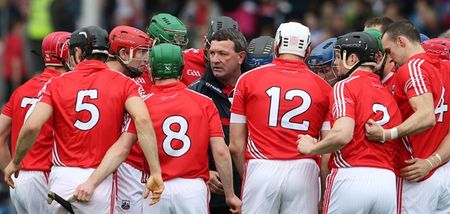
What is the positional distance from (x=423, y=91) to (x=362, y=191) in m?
1.16

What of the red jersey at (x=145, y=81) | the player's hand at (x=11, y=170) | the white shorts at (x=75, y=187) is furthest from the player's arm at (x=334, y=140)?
the player's hand at (x=11, y=170)

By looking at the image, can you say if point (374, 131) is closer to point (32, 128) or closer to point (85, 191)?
point (85, 191)

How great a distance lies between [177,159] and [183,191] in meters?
0.30

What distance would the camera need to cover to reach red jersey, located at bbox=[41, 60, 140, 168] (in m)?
11.8

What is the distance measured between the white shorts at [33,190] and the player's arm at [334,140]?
9.51ft

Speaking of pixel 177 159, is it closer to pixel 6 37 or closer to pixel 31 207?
pixel 31 207

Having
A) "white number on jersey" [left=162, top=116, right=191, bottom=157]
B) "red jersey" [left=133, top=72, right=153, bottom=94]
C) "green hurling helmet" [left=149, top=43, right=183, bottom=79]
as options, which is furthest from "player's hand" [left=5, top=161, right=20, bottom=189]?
"red jersey" [left=133, top=72, right=153, bottom=94]

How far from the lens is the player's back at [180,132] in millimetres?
11703

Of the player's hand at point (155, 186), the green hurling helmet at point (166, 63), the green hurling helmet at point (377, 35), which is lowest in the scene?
the player's hand at point (155, 186)

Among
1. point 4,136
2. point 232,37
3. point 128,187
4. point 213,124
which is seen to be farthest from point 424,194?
point 4,136

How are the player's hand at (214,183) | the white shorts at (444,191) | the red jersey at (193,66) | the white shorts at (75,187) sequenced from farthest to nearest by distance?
1. the red jersey at (193,66)
2. the player's hand at (214,183)
3. the white shorts at (444,191)
4. the white shorts at (75,187)

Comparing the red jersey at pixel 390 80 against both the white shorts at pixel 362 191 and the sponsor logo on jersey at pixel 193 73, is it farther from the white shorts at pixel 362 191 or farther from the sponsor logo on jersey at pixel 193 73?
the sponsor logo on jersey at pixel 193 73

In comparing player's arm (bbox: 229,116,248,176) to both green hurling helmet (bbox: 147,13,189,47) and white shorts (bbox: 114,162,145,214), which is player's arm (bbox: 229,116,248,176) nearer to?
white shorts (bbox: 114,162,145,214)

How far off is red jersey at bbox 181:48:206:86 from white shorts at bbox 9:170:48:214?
198 cm
